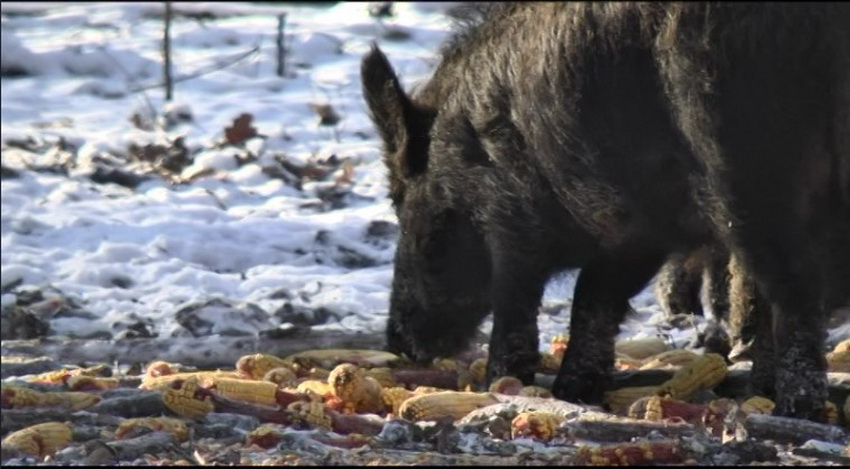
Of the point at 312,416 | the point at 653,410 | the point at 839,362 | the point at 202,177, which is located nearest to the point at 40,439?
the point at 312,416

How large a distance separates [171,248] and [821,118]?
5194 mm

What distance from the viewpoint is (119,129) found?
12922mm

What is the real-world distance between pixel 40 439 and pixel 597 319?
2.37 metres

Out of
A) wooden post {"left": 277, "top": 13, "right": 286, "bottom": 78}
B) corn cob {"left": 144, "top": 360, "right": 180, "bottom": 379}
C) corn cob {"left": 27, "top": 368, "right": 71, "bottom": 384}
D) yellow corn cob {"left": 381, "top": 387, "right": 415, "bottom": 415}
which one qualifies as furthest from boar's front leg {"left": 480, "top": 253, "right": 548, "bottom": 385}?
wooden post {"left": 277, "top": 13, "right": 286, "bottom": 78}

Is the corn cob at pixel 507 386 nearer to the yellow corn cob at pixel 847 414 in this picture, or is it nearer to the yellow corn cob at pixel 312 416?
the yellow corn cob at pixel 312 416

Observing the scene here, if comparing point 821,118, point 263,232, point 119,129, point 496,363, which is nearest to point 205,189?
point 263,232

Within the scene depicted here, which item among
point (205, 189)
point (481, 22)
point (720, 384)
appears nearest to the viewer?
point (720, 384)

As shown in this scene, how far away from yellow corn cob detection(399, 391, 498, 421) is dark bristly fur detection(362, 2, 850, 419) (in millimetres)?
856

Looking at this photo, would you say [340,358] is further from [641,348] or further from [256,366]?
[641,348]

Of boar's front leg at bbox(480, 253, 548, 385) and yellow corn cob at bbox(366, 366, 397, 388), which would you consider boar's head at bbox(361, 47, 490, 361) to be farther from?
yellow corn cob at bbox(366, 366, 397, 388)

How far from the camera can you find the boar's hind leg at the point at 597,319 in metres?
6.70

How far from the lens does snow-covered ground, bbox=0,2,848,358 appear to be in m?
8.93

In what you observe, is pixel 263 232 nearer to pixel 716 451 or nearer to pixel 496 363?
pixel 496 363

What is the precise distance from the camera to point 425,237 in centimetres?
741
